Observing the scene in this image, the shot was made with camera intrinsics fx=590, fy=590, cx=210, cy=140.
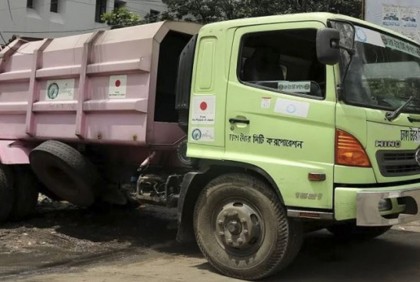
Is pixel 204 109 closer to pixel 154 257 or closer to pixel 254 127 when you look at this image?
pixel 254 127

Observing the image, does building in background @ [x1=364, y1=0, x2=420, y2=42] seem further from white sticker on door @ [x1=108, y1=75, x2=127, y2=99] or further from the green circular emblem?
the green circular emblem

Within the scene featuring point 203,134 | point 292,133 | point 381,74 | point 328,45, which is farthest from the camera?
point 203,134

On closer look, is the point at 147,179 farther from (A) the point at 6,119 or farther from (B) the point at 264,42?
(A) the point at 6,119

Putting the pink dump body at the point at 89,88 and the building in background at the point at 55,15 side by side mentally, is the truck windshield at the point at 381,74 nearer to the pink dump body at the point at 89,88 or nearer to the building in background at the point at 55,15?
the pink dump body at the point at 89,88

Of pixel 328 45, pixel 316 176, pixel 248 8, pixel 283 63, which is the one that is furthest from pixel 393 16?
pixel 248 8

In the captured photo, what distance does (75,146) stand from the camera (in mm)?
7586

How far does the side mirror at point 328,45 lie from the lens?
4.95 meters

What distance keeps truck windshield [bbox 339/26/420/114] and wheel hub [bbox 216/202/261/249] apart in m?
1.43

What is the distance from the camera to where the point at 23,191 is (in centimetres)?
847

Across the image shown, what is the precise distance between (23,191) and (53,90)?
171cm

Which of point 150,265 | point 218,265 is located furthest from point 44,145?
point 218,265

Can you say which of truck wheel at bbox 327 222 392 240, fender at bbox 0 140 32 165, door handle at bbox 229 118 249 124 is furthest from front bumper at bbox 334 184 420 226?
fender at bbox 0 140 32 165

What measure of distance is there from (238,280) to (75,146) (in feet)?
9.98

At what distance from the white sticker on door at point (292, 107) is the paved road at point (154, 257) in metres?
1.65
